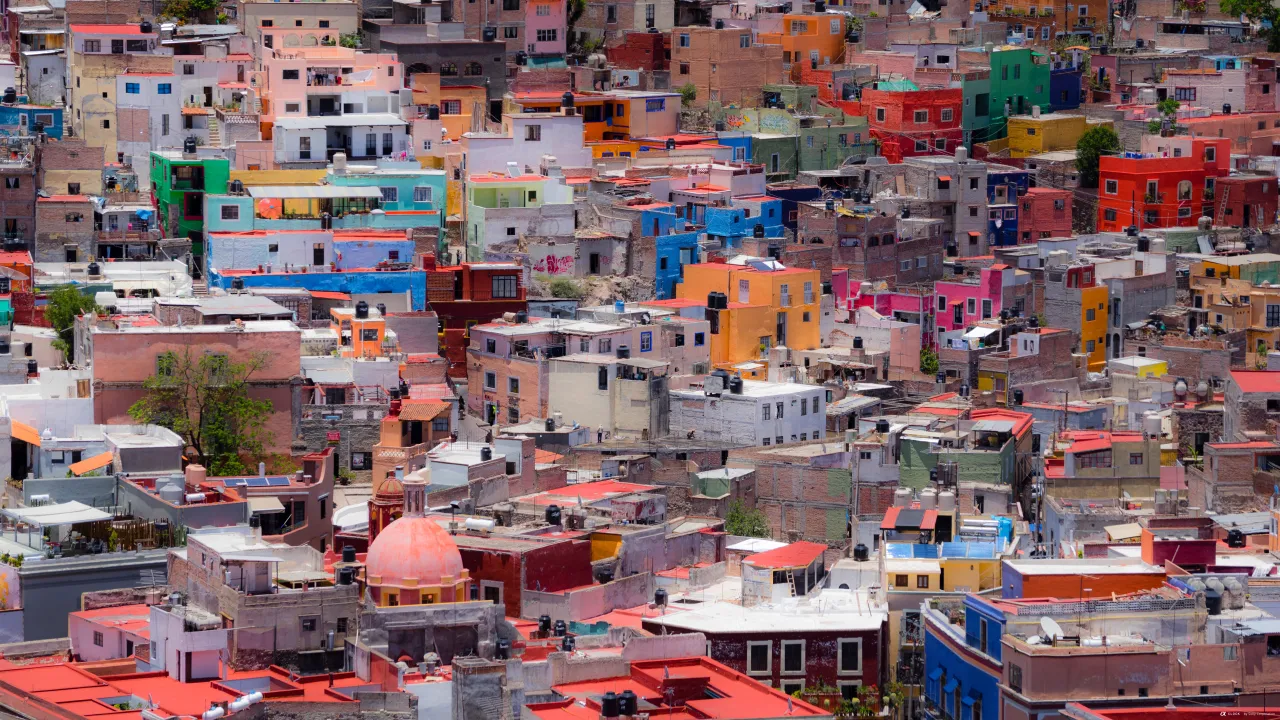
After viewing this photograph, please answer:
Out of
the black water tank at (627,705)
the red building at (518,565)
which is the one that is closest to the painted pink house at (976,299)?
the red building at (518,565)

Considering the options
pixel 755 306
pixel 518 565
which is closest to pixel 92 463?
pixel 518 565

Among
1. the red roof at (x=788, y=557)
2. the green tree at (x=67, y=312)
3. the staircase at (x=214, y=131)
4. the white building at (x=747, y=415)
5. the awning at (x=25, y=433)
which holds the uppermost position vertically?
the staircase at (x=214, y=131)

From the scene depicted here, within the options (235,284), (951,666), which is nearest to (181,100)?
(235,284)

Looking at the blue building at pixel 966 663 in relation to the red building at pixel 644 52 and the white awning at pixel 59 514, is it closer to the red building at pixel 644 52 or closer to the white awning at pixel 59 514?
the white awning at pixel 59 514

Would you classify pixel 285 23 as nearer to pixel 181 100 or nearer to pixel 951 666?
pixel 181 100

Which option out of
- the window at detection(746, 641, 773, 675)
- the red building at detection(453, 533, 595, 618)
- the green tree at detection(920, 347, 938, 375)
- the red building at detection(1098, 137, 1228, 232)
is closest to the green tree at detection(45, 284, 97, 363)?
the red building at detection(453, 533, 595, 618)

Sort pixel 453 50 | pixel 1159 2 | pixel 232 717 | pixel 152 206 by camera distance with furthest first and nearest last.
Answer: pixel 1159 2 < pixel 453 50 < pixel 152 206 < pixel 232 717

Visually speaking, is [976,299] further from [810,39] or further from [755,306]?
[810,39]
